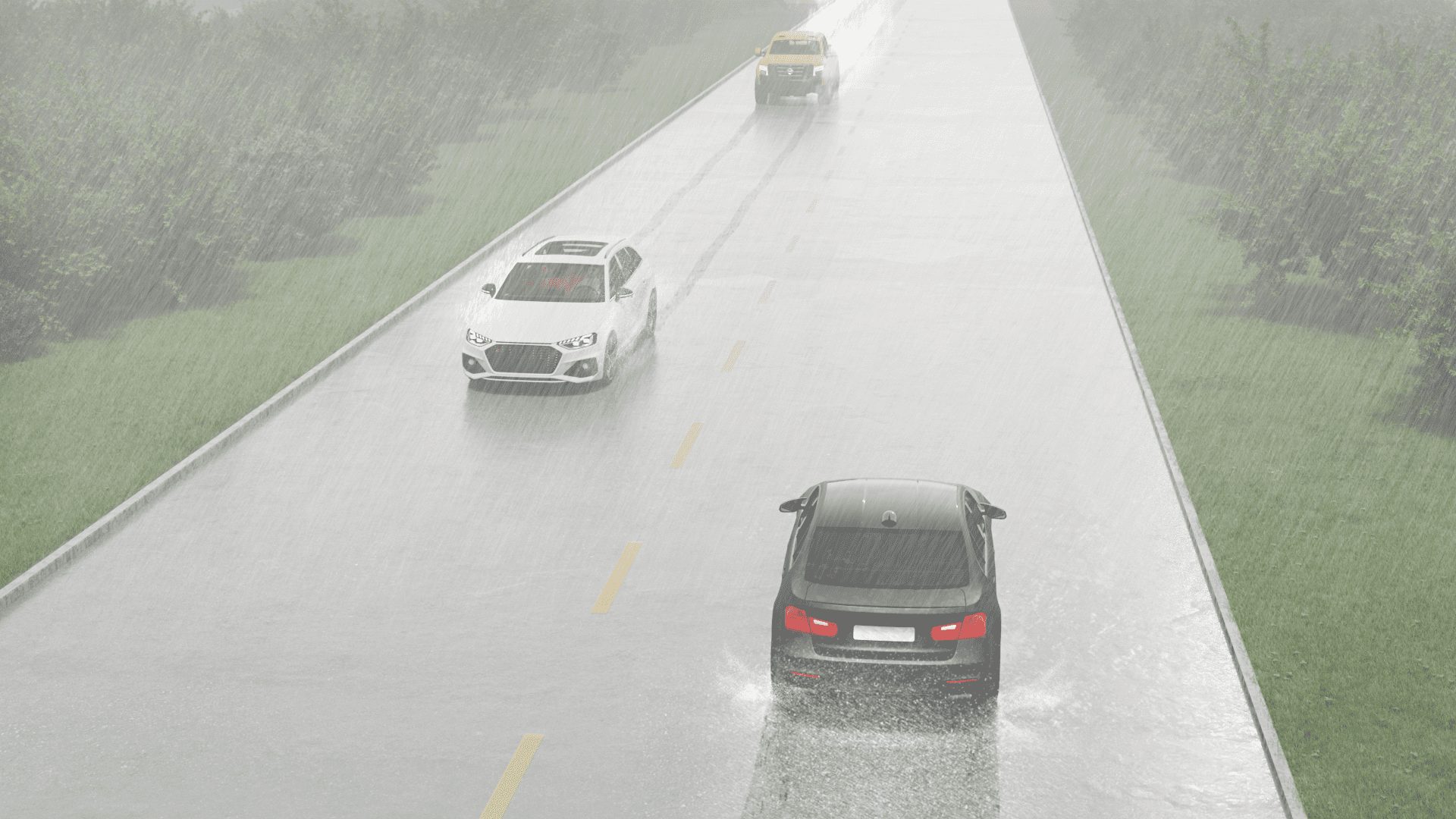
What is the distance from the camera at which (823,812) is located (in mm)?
9805

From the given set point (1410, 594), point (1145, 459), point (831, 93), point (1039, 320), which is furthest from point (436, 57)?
point (1410, 594)

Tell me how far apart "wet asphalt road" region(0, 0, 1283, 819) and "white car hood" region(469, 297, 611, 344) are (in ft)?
2.79

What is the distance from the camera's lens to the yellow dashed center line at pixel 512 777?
32.4ft

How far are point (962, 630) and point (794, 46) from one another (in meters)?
39.5

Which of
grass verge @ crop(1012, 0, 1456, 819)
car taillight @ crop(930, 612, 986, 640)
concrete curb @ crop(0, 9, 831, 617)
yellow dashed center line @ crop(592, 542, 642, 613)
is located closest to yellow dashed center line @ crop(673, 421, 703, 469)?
yellow dashed center line @ crop(592, 542, 642, 613)

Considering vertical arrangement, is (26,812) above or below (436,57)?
above

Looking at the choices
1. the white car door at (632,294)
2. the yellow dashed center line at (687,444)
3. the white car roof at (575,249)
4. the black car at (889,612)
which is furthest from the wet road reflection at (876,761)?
the white car roof at (575,249)

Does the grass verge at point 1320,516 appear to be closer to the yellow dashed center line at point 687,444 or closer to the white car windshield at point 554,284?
the yellow dashed center line at point 687,444

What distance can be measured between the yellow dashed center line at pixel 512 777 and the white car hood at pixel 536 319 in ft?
31.6

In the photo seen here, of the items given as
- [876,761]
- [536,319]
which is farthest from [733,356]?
[876,761]

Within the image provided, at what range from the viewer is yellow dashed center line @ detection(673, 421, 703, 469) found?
17.3 m

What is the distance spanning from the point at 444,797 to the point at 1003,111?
39.4 meters

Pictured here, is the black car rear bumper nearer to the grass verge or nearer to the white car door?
the grass verge

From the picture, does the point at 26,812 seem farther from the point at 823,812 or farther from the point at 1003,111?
the point at 1003,111
